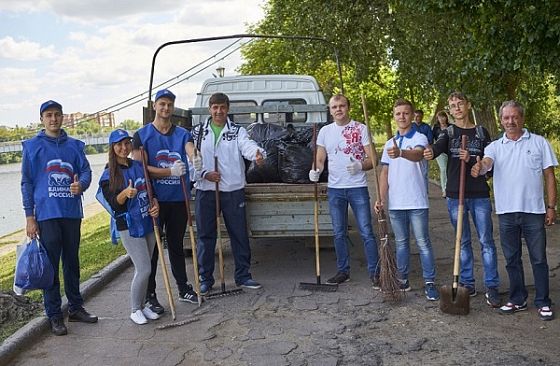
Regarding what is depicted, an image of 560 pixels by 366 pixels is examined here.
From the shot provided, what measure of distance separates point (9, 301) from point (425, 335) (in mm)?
3513

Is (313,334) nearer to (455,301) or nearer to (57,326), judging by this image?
(455,301)

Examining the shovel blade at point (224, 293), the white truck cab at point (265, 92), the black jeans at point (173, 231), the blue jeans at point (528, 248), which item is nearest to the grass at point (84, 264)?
the black jeans at point (173, 231)

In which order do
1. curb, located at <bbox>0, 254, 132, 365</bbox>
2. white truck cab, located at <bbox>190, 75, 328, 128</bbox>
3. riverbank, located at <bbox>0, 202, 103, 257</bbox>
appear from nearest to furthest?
curb, located at <bbox>0, 254, 132, 365</bbox>, white truck cab, located at <bbox>190, 75, 328, 128</bbox>, riverbank, located at <bbox>0, 202, 103, 257</bbox>

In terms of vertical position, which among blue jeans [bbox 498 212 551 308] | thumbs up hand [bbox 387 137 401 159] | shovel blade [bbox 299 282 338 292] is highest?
thumbs up hand [bbox 387 137 401 159]

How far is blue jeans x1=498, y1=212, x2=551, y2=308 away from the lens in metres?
4.98

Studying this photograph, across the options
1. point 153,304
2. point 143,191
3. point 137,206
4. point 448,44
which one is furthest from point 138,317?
point 448,44

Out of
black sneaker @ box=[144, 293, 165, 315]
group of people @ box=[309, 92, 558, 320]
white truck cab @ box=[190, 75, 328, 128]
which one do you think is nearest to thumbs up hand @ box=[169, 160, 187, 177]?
black sneaker @ box=[144, 293, 165, 315]

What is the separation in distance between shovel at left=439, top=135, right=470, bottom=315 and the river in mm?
9869

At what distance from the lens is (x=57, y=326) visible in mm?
5117

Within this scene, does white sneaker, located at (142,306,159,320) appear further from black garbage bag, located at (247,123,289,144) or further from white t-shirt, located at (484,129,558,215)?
white t-shirt, located at (484,129,558,215)

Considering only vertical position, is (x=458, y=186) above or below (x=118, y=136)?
below

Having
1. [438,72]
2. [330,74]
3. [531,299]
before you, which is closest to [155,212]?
[531,299]

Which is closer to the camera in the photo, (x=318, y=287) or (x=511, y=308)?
(x=511, y=308)

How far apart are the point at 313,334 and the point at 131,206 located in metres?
1.76
